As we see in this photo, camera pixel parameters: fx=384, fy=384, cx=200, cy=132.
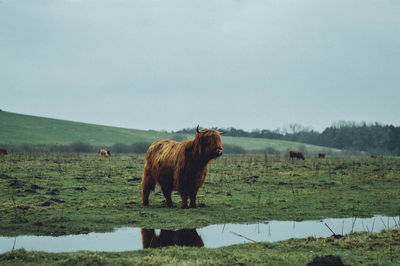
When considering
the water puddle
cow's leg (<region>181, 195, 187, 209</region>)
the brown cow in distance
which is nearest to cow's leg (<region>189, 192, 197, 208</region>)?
the brown cow in distance

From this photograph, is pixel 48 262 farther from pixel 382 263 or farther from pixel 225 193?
pixel 225 193

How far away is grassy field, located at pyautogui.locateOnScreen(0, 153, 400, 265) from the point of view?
6.18 meters

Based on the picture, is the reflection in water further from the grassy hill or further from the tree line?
the tree line

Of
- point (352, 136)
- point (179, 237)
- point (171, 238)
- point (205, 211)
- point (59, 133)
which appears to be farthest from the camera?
point (352, 136)

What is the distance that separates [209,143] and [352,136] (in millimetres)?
145874

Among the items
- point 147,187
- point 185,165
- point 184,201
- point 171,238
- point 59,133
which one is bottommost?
point 171,238

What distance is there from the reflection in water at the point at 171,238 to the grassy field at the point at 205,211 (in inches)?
22.4

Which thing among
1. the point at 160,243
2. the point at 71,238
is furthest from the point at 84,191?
the point at 160,243

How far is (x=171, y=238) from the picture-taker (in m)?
7.86

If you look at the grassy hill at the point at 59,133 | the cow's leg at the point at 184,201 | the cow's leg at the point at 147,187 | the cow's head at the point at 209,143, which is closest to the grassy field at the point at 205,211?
the cow's leg at the point at 147,187

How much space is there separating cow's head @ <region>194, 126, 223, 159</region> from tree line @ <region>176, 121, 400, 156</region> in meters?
121

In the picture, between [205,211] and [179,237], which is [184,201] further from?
[179,237]

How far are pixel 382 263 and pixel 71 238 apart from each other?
591cm

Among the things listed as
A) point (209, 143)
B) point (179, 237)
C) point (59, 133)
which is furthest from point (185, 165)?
point (59, 133)
